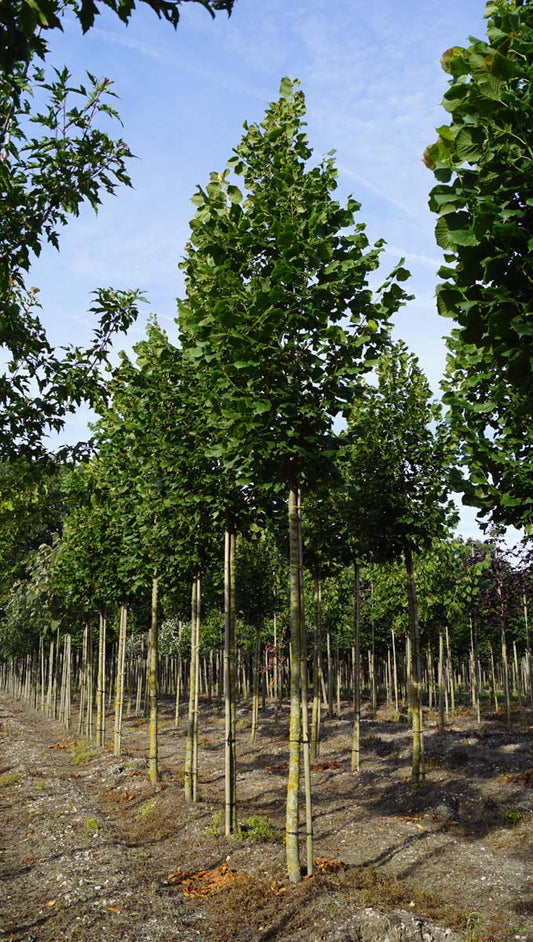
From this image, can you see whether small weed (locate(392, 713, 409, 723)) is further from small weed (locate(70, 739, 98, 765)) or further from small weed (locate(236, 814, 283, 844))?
small weed (locate(236, 814, 283, 844))

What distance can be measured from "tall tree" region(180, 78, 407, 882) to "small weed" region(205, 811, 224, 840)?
3374 mm

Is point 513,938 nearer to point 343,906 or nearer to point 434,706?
point 343,906

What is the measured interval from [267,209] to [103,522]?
13017 millimetres

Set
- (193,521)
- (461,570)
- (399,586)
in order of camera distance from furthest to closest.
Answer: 1. (461,570)
2. (399,586)
3. (193,521)

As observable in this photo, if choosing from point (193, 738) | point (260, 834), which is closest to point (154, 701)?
point (193, 738)

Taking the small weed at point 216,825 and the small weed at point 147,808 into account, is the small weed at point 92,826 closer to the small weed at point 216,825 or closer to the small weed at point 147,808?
the small weed at point 147,808

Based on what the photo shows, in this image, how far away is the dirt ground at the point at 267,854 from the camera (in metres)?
7.38

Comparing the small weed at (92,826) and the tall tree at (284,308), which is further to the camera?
the small weed at (92,826)

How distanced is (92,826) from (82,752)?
1161 centimetres

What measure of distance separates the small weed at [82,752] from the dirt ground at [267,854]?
1187 mm

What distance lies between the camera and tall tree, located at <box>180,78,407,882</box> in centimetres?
765

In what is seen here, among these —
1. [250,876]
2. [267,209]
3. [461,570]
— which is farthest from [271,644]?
[267,209]

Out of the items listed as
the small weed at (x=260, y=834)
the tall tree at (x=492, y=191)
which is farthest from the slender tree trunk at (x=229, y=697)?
the tall tree at (x=492, y=191)

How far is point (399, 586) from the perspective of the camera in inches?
965
